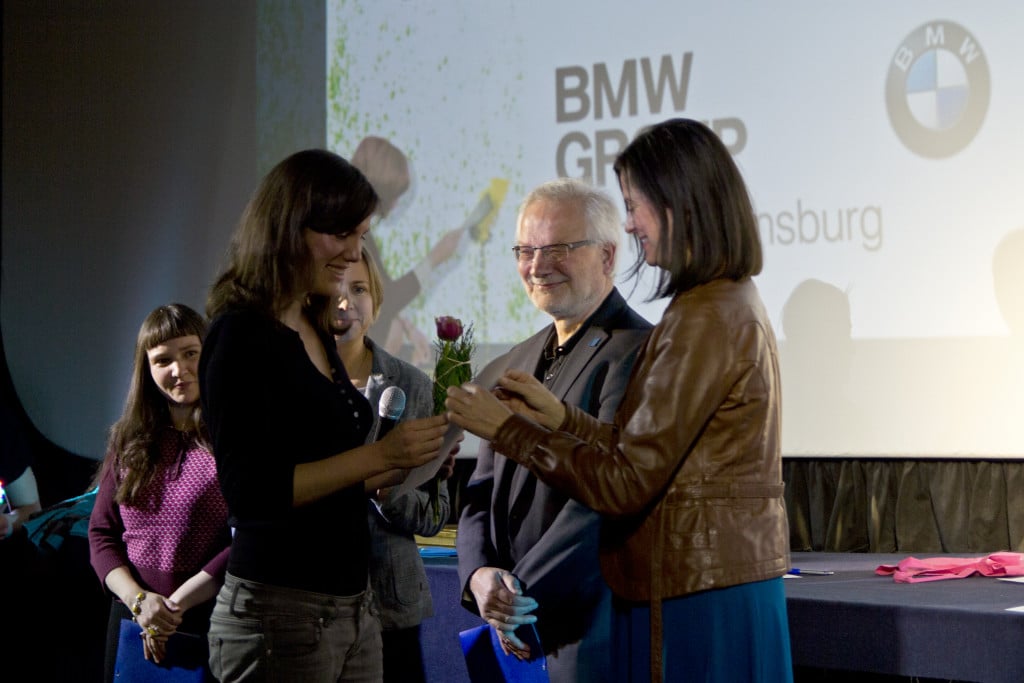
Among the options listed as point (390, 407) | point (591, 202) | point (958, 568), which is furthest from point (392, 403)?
point (958, 568)

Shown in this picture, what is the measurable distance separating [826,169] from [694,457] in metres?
2.30

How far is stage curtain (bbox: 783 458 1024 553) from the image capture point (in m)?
3.65

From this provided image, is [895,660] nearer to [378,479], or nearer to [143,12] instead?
[378,479]

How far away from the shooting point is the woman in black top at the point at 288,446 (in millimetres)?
1771

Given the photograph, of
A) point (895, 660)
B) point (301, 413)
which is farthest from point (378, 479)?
point (895, 660)

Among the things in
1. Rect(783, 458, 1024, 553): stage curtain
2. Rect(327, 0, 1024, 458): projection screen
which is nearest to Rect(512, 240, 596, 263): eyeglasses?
Rect(327, 0, 1024, 458): projection screen

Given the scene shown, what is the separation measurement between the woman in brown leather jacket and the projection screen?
1.51 metres

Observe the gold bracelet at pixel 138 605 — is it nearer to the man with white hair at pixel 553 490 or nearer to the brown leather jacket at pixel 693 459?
the man with white hair at pixel 553 490

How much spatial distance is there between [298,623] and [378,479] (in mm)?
355

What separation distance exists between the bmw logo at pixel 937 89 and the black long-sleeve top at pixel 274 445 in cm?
248

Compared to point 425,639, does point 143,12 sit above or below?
above

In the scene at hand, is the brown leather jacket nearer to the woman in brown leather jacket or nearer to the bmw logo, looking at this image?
the woman in brown leather jacket

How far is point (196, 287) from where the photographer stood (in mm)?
5312

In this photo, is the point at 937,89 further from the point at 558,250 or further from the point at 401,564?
the point at 401,564
